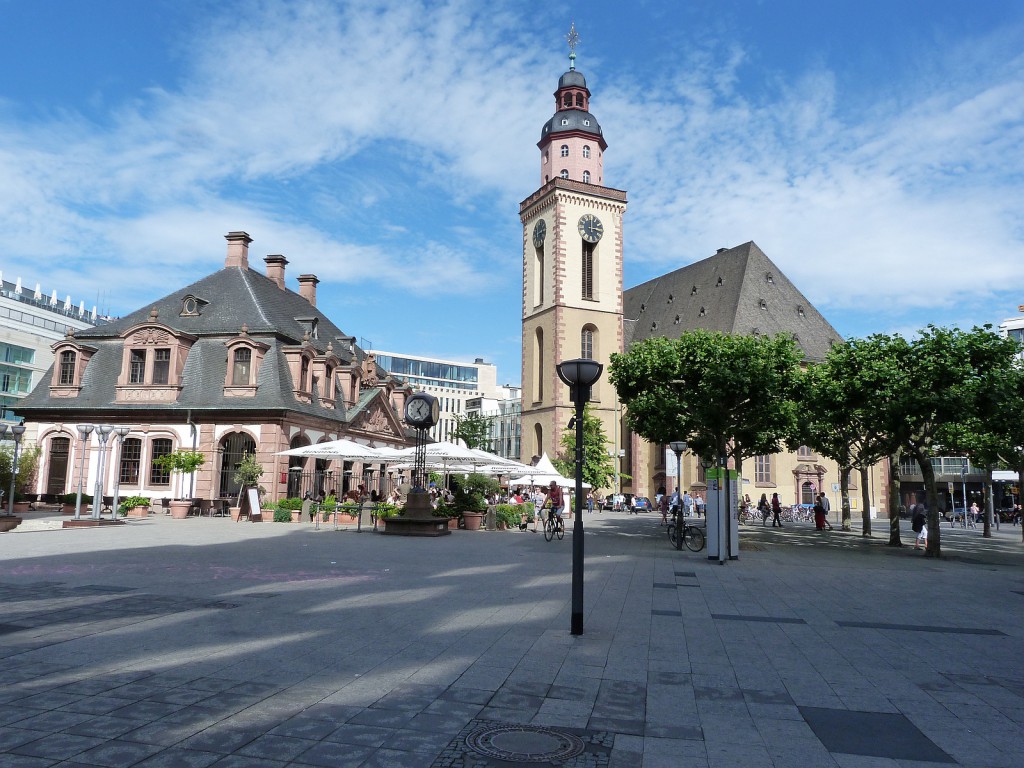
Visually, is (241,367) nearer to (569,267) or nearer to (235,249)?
(235,249)

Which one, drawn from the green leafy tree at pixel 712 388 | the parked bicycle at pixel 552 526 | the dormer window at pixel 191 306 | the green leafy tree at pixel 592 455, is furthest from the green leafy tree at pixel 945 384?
the green leafy tree at pixel 592 455

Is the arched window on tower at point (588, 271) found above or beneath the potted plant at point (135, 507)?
above

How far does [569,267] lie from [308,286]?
22.5m

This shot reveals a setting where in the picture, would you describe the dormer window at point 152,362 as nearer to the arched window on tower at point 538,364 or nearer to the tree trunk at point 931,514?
the tree trunk at point 931,514

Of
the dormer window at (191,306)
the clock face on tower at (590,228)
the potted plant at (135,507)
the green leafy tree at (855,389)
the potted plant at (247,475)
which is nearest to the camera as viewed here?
the green leafy tree at (855,389)

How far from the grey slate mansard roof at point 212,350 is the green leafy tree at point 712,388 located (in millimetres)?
16879

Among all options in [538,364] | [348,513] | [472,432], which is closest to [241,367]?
[348,513]

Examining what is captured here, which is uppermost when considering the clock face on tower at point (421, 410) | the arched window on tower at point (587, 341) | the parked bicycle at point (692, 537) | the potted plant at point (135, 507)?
the arched window on tower at point (587, 341)

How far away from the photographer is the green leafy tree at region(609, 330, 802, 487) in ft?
82.1

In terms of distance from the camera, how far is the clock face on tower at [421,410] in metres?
26.2

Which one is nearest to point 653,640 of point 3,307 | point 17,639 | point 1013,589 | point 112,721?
point 112,721

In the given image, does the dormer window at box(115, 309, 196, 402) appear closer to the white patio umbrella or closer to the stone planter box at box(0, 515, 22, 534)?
the white patio umbrella

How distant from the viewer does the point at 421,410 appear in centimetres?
2631

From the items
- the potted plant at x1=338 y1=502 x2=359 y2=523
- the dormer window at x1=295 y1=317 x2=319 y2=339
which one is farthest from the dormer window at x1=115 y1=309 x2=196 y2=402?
the potted plant at x1=338 y1=502 x2=359 y2=523
